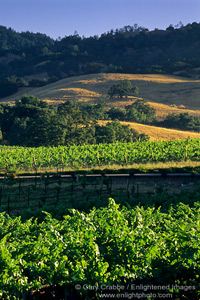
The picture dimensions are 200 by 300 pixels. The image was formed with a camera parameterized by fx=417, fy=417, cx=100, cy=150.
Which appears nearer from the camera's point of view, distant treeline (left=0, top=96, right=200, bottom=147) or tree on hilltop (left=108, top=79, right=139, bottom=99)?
distant treeline (left=0, top=96, right=200, bottom=147)

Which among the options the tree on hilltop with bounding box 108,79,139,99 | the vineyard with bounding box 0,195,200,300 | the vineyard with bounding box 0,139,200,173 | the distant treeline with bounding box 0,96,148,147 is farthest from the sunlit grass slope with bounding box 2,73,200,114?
the vineyard with bounding box 0,195,200,300

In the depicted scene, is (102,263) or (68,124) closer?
(102,263)

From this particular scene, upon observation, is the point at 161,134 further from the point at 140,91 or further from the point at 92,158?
the point at 140,91

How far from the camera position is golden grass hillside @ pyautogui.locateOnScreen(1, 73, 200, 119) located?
318 ft

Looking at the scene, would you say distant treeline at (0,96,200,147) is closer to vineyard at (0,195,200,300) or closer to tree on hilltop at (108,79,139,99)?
tree on hilltop at (108,79,139,99)

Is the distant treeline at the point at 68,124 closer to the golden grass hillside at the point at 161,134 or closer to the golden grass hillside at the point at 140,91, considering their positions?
the golden grass hillside at the point at 161,134

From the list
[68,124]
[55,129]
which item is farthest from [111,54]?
[55,129]

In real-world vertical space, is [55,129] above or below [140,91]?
below

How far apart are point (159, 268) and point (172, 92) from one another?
101 meters

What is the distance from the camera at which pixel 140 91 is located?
111 meters

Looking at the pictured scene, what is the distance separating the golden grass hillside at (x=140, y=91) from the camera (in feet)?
318

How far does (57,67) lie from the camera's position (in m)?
152

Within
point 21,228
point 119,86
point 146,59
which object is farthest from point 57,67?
point 21,228

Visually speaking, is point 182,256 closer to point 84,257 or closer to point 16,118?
point 84,257
